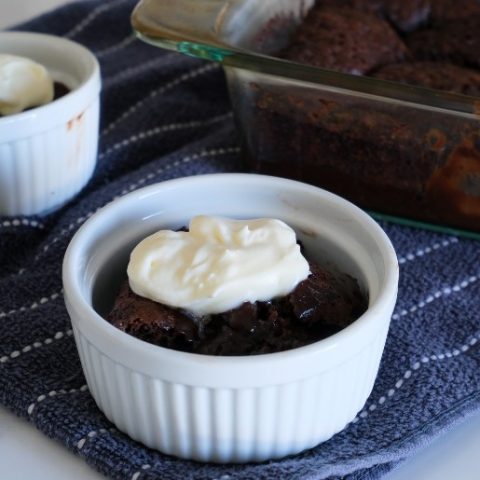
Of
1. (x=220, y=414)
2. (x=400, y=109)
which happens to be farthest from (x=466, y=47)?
(x=220, y=414)

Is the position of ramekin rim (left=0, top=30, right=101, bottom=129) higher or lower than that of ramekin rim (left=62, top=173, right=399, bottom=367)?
lower

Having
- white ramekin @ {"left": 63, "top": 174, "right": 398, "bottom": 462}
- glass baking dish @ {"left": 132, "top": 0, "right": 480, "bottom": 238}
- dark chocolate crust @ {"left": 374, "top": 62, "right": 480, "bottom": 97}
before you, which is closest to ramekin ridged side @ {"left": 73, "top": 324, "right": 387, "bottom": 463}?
white ramekin @ {"left": 63, "top": 174, "right": 398, "bottom": 462}

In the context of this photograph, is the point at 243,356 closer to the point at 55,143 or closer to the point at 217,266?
the point at 217,266

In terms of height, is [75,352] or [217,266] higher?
[217,266]

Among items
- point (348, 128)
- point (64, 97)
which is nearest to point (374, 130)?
point (348, 128)

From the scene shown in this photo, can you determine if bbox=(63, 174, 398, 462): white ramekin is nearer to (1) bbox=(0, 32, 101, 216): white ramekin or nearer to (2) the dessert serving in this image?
(2) the dessert serving

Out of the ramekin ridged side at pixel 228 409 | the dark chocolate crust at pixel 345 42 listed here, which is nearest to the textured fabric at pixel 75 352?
the ramekin ridged side at pixel 228 409
